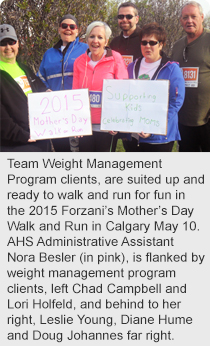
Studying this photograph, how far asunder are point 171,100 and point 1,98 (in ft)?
4.71

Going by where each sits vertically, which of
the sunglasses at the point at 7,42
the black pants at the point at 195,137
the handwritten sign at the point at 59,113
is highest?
the sunglasses at the point at 7,42

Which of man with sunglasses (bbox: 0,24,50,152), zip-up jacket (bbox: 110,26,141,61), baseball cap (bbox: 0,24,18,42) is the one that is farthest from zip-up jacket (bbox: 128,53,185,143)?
baseball cap (bbox: 0,24,18,42)

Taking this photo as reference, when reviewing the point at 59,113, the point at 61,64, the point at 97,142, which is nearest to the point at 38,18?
the point at 61,64

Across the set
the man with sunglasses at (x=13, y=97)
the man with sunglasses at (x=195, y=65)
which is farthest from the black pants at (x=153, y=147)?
the man with sunglasses at (x=13, y=97)

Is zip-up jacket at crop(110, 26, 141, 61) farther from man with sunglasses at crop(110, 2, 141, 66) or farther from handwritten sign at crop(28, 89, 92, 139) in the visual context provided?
handwritten sign at crop(28, 89, 92, 139)

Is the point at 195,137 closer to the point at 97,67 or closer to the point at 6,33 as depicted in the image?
the point at 97,67

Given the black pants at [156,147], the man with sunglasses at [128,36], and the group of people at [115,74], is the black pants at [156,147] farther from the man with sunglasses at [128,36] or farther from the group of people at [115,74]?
the man with sunglasses at [128,36]

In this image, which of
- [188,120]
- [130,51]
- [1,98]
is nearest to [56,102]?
[1,98]

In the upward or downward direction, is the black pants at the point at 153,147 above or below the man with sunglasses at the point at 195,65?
below

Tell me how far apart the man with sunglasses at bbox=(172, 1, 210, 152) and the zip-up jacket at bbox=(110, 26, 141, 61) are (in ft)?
1.27

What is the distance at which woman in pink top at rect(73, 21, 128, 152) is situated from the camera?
11.6 feet

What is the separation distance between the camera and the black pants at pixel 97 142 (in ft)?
12.3

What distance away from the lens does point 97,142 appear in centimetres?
377

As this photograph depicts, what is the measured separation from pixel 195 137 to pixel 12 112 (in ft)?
6.63
